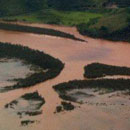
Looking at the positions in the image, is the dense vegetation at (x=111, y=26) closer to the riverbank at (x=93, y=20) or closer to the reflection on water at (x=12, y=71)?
the riverbank at (x=93, y=20)

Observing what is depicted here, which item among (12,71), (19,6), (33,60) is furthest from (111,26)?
(12,71)

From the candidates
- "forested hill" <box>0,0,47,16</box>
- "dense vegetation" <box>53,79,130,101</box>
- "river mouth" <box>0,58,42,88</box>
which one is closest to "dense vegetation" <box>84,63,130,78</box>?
"dense vegetation" <box>53,79,130,101</box>

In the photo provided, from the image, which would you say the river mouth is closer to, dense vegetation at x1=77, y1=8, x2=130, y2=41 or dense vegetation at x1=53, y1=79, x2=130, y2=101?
dense vegetation at x1=53, y1=79, x2=130, y2=101

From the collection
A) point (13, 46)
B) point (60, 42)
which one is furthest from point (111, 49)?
point (13, 46)

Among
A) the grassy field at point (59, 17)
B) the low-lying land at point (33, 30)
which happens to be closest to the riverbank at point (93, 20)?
the grassy field at point (59, 17)

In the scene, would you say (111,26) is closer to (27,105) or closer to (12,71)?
(12,71)

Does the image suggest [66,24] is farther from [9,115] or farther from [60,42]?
[9,115]
